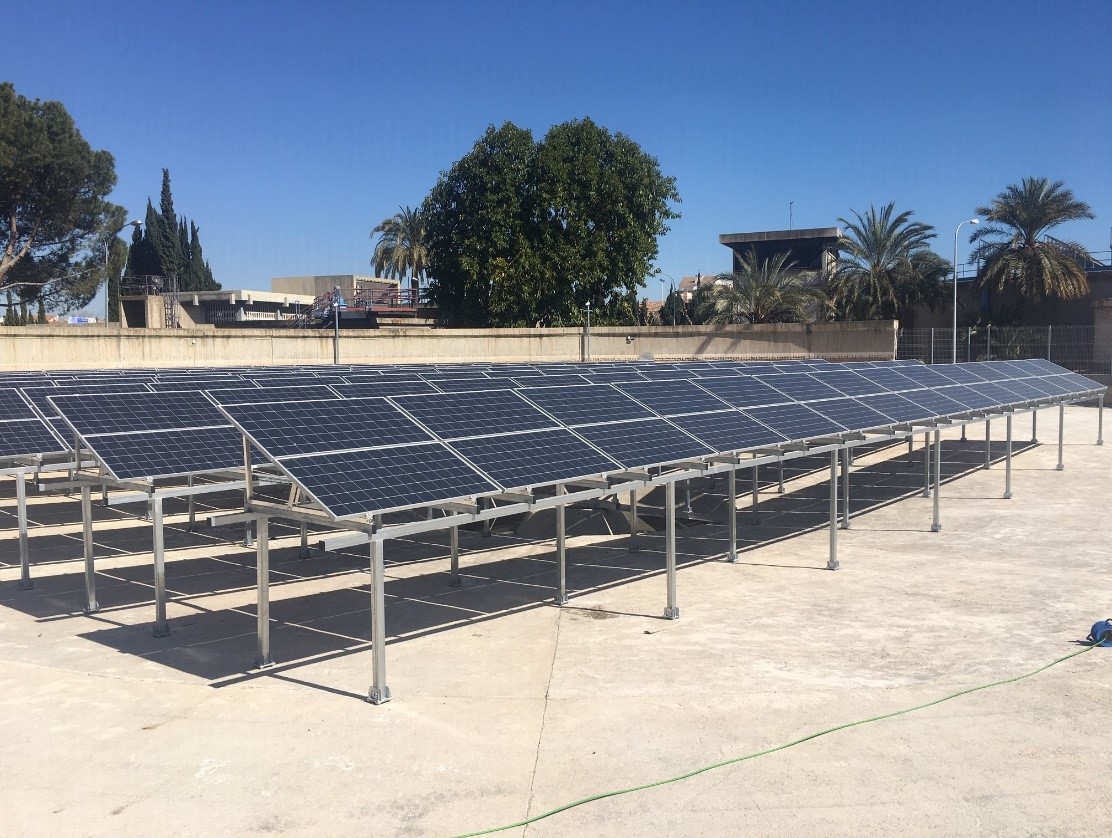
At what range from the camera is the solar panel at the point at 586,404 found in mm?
15172

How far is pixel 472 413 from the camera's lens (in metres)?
13.9

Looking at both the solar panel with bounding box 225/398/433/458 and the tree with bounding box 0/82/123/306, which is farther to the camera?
the tree with bounding box 0/82/123/306

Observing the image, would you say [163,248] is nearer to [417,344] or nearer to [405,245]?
[405,245]

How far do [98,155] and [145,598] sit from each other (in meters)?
46.7

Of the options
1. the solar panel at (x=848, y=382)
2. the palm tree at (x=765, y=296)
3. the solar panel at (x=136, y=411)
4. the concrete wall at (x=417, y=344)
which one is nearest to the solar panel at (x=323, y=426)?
the solar panel at (x=136, y=411)

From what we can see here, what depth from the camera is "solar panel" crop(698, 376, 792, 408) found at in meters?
19.0

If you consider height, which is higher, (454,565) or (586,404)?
(586,404)

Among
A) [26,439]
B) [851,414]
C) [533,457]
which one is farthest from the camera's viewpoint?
[851,414]

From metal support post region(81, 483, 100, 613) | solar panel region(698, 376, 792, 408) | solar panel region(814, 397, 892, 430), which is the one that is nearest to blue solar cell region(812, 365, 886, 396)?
solar panel region(814, 397, 892, 430)

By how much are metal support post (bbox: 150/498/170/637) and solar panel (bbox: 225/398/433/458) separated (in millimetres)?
2488

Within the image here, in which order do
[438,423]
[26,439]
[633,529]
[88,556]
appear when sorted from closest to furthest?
[438,423]
[88,556]
[26,439]
[633,529]

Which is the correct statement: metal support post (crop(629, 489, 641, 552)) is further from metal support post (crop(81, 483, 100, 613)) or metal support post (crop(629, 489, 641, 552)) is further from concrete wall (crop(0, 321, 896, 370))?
concrete wall (crop(0, 321, 896, 370))

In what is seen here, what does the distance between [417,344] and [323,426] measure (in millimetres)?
31852

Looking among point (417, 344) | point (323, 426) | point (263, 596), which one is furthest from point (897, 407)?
point (417, 344)
